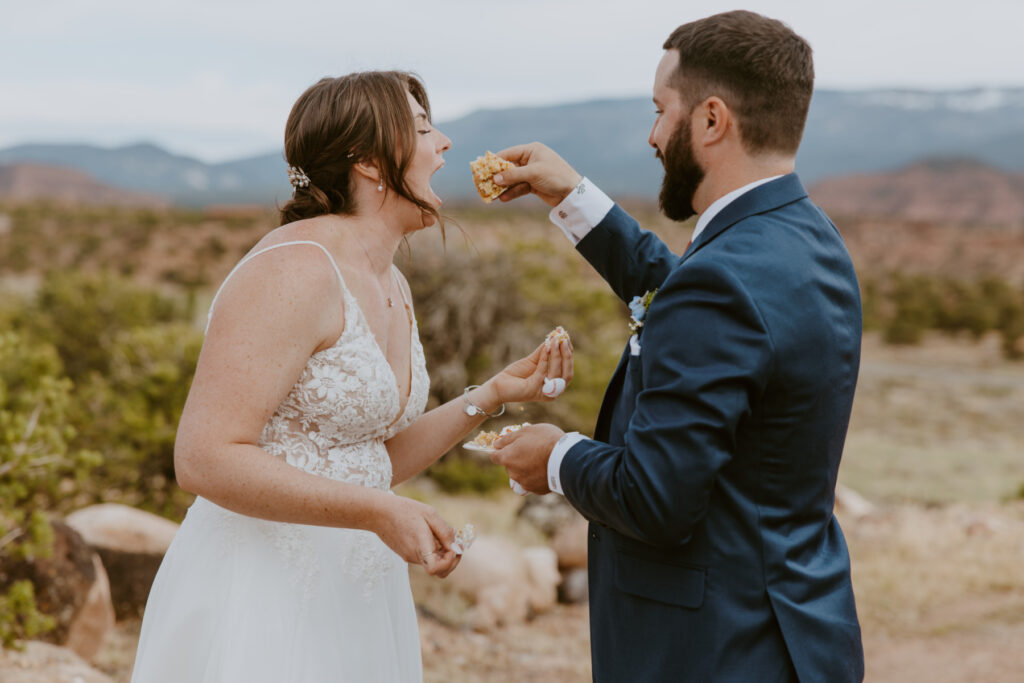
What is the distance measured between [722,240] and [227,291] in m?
1.19

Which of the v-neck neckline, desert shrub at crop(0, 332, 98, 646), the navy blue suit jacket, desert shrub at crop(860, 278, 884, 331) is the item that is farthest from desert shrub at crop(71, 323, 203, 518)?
desert shrub at crop(860, 278, 884, 331)

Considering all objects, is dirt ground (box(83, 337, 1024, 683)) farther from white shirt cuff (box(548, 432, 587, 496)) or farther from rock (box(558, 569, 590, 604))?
white shirt cuff (box(548, 432, 587, 496))

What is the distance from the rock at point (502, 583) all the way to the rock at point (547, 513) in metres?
0.61

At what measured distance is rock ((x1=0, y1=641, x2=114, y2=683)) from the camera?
412cm

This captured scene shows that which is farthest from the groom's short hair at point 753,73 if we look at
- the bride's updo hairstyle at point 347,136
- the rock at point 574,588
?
the rock at point 574,588

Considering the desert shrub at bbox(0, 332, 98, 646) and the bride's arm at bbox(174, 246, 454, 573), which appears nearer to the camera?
the bride's arm at bbox(174, 246, 454, 573)

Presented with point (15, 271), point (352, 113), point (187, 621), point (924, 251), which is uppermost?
point (352, 113)

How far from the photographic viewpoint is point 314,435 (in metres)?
2.50

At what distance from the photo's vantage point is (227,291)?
224 centimetres

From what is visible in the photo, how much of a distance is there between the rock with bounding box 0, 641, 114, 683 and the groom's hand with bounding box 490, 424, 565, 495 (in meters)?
2.97

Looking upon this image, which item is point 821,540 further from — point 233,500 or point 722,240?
point 233,500

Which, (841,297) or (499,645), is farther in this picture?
(499,645)

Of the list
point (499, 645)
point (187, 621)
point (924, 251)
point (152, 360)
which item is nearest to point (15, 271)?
point (152, 360)

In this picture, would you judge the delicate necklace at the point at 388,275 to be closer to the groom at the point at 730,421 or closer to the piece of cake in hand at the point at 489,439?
the piece of cake in hand at the point at 489,439
